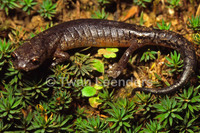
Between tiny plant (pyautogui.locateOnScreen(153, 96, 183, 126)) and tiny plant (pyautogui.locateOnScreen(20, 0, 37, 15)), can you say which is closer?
tiny plant (pyautogui.locateOnScreen(153, 96, 183, 126))

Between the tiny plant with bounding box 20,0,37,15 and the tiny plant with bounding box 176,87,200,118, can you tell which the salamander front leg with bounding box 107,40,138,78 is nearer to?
the tiny plant with bounding box 176,87,200,118

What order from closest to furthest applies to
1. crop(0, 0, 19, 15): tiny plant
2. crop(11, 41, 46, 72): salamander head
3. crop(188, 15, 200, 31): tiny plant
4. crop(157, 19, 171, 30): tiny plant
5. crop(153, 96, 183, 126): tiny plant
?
crop(153, 96, 183, 126): tiny plant
crop(11, 41, 46, 72): salamander head
crop(188, 15, 200, 31): tiny plant
crop(157, 19, 171, 30): tiny plant
crop(0, 0, 19, 15): tiny plant

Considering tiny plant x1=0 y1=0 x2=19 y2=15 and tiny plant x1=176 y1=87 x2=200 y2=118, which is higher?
tiny plant x1=0 y1=0 x2=19 y2=15

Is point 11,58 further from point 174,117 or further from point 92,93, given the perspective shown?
point 174,117

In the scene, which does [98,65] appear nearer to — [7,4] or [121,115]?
[121,115]

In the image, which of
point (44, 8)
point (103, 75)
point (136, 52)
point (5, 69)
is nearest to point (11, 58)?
point (5, 69)

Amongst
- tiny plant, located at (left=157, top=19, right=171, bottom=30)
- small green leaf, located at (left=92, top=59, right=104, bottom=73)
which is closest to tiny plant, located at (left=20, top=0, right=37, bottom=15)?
small green leaf, located at (left=92, top=59, right=104, bottom=73)
